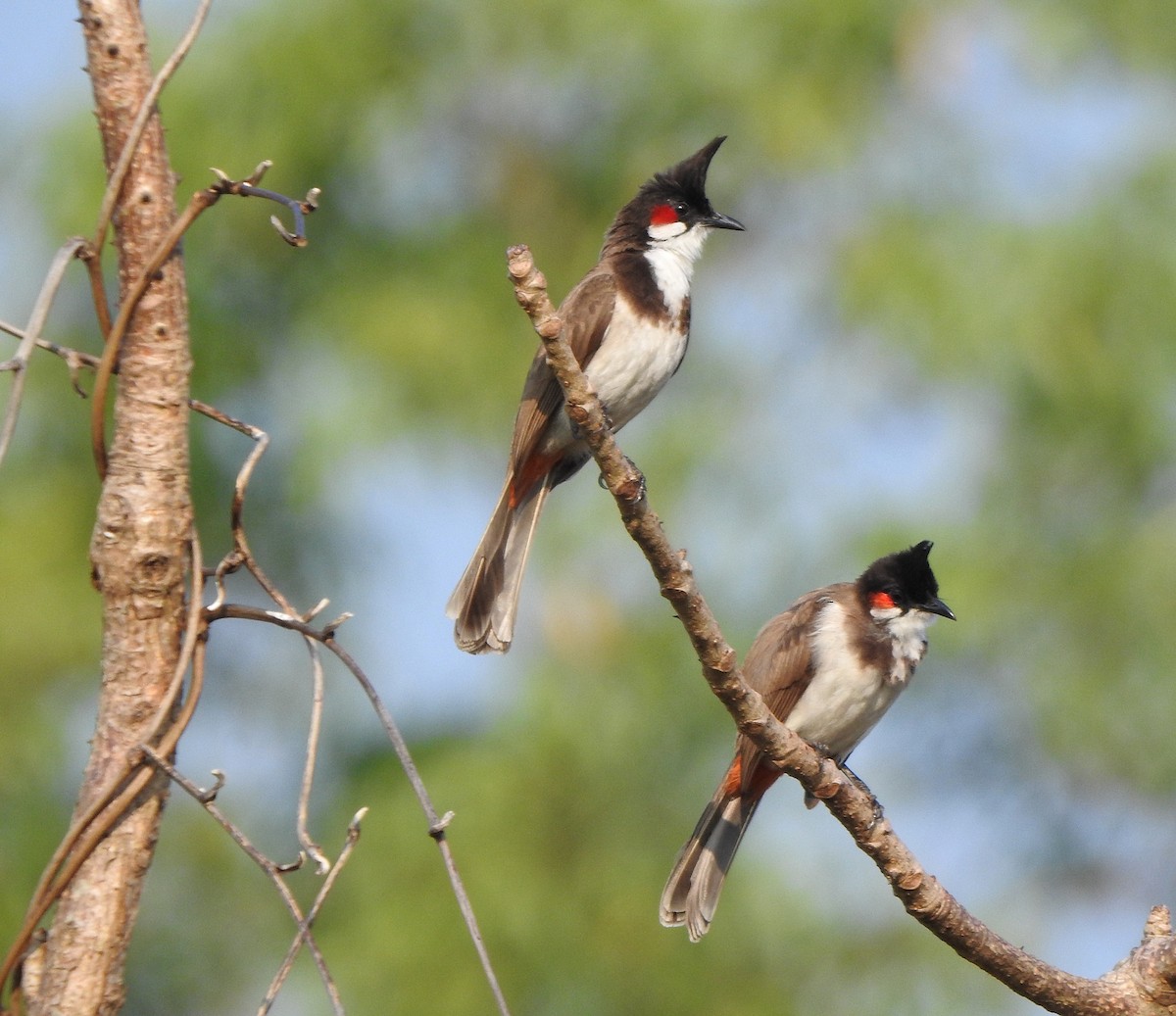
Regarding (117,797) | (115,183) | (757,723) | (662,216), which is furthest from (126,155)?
(662,216)

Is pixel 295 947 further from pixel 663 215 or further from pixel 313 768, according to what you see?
pixel 663 215

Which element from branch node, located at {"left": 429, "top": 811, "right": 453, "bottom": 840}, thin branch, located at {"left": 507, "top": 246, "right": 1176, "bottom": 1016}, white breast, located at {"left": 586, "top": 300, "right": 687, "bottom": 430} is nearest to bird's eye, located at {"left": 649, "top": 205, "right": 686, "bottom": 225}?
white breast, located at {"left": 586, "top": 300, "right": 687, "bottom": 430}

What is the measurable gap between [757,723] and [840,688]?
1634mm

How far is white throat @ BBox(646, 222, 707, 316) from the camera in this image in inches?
154

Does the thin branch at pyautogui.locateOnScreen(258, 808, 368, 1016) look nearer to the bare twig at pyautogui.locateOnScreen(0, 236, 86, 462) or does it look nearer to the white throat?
the bare twig at pyautogui.locateOnScreen(0, 236, 86, 462)

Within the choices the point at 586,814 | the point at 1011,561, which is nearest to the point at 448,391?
the point at 586,814

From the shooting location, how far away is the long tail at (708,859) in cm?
339

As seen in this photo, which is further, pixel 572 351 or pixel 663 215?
pixel 663 215

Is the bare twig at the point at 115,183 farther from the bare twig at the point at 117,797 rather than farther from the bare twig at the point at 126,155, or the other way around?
the bare twig at the point at 117,797

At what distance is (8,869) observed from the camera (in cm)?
698

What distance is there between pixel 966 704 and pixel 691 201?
463 centimetres

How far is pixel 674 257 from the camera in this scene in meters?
4.04

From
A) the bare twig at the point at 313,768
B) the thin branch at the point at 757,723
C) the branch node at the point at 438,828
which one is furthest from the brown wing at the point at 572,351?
the branch node at the point at 438,828

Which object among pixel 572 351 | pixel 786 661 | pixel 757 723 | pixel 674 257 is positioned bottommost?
pixel 757 723
